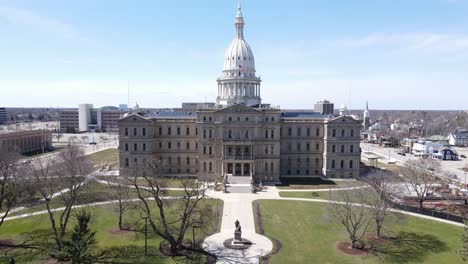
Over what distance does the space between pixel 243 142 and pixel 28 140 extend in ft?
296

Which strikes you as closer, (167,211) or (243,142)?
(167,211)

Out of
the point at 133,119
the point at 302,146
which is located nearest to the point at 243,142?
the point at 302,146

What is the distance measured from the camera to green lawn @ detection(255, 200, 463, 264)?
40.3 meters

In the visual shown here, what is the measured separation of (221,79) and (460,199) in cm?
6406

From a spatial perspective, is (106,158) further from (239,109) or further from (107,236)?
(107,236)

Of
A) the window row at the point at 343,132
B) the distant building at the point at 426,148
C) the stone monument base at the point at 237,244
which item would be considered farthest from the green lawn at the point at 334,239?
the distant building at the point at 426,148

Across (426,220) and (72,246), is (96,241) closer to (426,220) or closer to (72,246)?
(72,246)

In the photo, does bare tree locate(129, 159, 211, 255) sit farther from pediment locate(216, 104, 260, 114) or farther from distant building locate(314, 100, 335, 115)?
distant building locate(314, 100, 335, 115)

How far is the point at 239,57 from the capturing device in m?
98.1

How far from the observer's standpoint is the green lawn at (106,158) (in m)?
99.8

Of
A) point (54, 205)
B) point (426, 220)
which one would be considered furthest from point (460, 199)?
point (54, 205)

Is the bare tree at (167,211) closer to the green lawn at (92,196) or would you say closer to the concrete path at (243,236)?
the concrete path at (243,236)

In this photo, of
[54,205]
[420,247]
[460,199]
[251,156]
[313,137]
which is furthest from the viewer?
[313,137]

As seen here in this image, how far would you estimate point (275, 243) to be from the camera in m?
44.4
